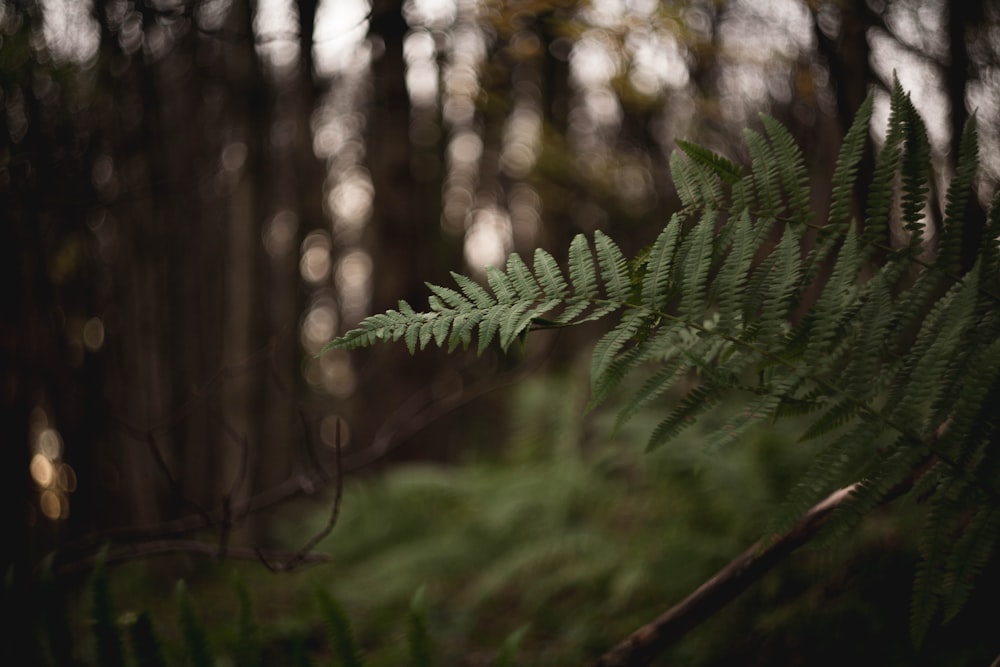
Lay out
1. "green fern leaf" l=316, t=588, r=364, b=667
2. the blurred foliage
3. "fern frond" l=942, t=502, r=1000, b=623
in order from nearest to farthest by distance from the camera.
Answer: "fern frond" l=942, t=502, r=1000, b=623 < "green fern leaf" l=316, t=588, r=364, b=667 < the blurred foliage

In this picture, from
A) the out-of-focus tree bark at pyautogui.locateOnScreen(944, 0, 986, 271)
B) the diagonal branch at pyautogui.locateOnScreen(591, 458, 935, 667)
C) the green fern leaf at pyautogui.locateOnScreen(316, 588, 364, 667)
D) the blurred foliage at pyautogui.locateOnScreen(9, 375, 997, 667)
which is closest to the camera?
the diagonal branch at pyautogui.locateOnScreen(591, 458, 935, 667)

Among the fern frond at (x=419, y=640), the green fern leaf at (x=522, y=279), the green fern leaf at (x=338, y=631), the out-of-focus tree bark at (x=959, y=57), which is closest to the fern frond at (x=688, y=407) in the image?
the green fern leaf at (x=522, y=279)

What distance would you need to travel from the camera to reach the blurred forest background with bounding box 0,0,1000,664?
2.44m

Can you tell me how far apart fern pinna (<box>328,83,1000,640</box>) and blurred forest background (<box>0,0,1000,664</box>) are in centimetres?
24

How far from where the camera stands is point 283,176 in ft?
26.6

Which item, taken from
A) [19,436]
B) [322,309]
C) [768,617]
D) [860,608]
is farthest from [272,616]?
[322,309]

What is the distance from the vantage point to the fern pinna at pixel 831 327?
1.15 metres

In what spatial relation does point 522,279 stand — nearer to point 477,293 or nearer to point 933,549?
point 477,293

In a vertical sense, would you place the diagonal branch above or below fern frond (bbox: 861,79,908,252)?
below

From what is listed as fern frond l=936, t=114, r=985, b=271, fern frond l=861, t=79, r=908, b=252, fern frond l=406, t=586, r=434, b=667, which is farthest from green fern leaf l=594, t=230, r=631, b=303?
fern frond l=406, t=586, r=434, b=667

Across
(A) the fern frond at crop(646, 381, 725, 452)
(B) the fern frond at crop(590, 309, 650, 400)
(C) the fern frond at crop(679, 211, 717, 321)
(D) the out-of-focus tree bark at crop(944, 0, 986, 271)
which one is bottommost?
(A) the fern frond at crop(646, 381, 725, 452)

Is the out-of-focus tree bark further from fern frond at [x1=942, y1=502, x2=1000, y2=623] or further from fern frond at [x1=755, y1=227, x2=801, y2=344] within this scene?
fern frond at [x1=942, y1=502, x2=1000, y2=623]

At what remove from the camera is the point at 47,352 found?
2684 mm

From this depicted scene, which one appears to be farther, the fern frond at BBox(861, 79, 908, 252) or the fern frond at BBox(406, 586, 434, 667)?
the fern frond at BBox(406, 586, 434, 667)
